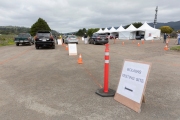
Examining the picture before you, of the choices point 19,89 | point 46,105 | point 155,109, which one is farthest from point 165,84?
point 19,89

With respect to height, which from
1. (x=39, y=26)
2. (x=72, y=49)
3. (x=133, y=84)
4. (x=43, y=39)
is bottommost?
(x=133, y=84)

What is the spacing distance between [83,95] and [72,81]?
55.5 inches

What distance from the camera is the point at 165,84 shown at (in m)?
5.59

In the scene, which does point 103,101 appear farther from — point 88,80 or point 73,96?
point 88,80

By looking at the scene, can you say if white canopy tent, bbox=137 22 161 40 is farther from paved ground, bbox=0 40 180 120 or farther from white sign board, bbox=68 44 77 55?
paved ground, bbox=0 40 180 120

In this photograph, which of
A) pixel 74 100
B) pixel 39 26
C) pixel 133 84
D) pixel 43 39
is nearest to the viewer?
pixel 133 84

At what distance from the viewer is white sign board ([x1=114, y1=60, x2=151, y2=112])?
3.61 m

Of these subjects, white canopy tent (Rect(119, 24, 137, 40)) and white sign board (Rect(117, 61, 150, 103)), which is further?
white canopy tent (Rect(119, 24, 137, 40))

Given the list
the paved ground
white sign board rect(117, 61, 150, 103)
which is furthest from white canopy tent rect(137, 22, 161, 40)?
white sign board rect(117, 61, 150, 103)

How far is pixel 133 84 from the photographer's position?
3.86m

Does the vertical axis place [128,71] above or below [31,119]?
above

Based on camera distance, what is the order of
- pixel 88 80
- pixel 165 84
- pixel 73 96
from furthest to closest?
pixel 88 80
pixel 165 84
pixel 73 96

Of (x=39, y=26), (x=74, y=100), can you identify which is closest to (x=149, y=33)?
(x=74, y=100)

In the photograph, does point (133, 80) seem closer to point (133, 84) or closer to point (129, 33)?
point (133, 84)
